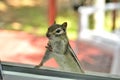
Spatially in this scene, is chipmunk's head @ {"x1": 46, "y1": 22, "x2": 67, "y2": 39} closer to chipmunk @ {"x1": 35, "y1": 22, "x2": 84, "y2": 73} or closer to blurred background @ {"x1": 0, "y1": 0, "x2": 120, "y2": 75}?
chipmunk @ {"x1": 35, "y1": 22, "x2": 84, "y2": 73}

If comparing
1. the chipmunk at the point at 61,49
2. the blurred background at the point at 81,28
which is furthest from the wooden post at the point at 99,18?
the chipmunk at the point at 61,49

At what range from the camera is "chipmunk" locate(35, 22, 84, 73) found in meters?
0.76

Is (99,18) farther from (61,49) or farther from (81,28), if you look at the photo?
(61,49)

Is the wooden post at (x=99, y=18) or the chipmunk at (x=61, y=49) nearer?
the chipmunk at (x=61, y=49)

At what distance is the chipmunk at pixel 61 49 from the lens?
76cm

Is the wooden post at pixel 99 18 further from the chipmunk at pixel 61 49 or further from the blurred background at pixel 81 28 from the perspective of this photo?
the chipmunk at pixel 61 49

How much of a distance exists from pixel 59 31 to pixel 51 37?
0.02 meters

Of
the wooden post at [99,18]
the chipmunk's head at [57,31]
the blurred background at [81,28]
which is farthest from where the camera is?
the wooden post at [99,18]

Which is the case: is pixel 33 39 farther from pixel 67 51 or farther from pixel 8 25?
pixel 67 51

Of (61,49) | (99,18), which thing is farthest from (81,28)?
(61,49)

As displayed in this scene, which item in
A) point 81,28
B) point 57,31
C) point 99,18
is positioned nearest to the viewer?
point 57,31

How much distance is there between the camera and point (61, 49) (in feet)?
2.53

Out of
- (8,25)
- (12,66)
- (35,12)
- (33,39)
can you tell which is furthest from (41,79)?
(33,39)

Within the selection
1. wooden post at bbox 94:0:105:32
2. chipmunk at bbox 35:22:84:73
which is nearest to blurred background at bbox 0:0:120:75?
wooden post at bbox 94:0:105:32
